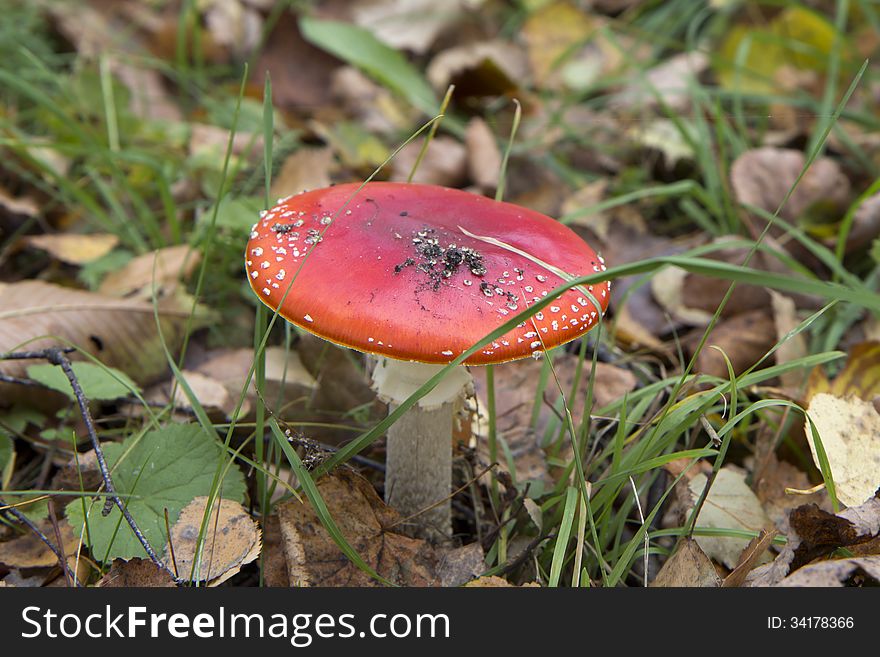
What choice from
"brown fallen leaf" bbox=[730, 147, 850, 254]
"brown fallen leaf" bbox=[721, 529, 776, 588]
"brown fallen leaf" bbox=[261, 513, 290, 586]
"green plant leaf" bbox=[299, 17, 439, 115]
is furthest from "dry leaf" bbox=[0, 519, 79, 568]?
"green plant leaf" bbox=[299, 17, 439, 115]

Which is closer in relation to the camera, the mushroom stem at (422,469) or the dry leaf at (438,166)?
the mushroom stem at (422,469)

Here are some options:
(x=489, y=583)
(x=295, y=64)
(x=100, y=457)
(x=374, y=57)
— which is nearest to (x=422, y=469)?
(x=489, y=583)

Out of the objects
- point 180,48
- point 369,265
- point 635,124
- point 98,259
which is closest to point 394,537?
point 369,265

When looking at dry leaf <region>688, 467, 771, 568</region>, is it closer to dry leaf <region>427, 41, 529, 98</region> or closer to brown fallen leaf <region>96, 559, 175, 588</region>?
brown fallen leaf <region>96, 559, 175, 588</region>

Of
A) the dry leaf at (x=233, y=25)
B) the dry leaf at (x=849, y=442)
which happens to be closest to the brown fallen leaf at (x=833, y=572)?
the dry leaf at (x=849, y=442)

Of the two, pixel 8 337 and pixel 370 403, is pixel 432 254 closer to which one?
pixel 370 403

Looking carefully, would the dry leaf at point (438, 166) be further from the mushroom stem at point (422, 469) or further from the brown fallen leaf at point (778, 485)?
the brown fallen leaf at point (778, 485)
